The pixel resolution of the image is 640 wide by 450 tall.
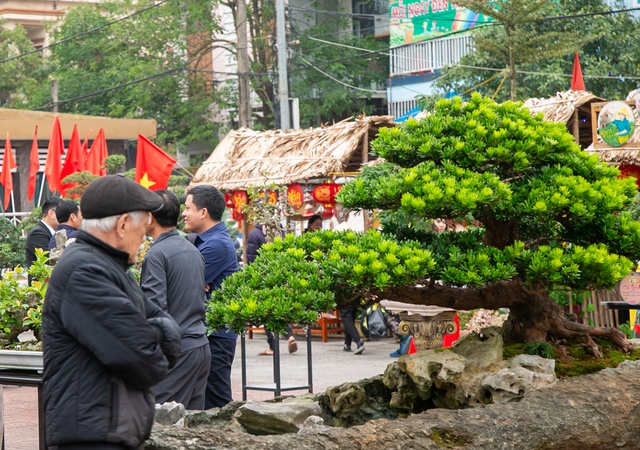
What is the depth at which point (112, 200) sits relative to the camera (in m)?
3.32

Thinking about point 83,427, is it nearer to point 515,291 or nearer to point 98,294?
point 98,294

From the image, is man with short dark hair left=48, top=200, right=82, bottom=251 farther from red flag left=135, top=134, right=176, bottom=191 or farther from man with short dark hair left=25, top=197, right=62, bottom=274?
red flag left=135, top=134, right=176, bottom=191

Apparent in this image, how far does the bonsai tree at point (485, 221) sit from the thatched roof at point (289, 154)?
734cm

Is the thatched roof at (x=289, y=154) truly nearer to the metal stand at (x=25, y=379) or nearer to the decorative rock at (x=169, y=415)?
the metal stand at (x=25, y=379)

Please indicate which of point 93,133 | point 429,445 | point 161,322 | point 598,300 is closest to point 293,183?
point 598,300

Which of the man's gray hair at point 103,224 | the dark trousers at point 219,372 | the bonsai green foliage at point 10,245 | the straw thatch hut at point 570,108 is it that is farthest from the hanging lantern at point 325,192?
the man's gray hair at point 103,224

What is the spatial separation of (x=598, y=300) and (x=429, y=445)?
7.27 metres

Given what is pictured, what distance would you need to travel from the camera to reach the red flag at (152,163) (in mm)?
13188

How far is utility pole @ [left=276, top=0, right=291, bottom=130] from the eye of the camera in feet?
61.0

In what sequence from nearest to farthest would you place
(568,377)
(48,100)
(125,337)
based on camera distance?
1. (125,337)
2. (568,377)
3. (48,100)

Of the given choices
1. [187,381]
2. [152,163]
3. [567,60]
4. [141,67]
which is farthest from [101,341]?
[141,67]

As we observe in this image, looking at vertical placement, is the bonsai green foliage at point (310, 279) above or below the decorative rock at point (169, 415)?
above

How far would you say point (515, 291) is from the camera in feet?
17.2

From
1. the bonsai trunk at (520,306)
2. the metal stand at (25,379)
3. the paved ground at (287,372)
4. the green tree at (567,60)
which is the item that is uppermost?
the green tree at (567,60)
